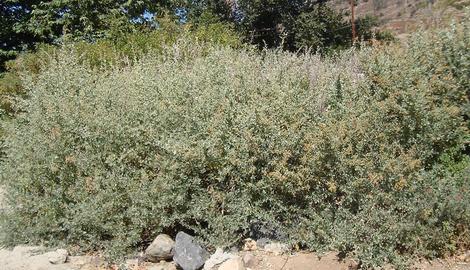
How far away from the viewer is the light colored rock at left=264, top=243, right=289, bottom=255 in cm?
435

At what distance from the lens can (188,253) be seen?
4.28 meters

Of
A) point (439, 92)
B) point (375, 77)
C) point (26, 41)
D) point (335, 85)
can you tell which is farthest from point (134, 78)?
point (26, 41)

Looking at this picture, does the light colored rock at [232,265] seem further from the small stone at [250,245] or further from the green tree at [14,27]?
the green tree at [14,27]

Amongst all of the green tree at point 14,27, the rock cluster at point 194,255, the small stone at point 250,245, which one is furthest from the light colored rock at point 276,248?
A: the green tree at point 14,27

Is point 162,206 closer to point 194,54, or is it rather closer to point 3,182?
point 3,182

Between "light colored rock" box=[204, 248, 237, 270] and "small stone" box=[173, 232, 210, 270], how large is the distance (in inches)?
2.1

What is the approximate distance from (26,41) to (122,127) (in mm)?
12526

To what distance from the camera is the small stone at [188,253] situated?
4234 millimetres

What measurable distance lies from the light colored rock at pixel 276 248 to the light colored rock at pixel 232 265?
36 centimetres

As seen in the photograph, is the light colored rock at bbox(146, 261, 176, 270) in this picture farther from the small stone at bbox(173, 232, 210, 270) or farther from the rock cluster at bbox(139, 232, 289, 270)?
the small stone at bbox(173, 232, 210, 270)

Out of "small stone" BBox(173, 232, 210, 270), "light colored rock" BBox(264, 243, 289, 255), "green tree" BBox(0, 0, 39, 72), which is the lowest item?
"light colored rock" BBox(264, 243, 289, 255)

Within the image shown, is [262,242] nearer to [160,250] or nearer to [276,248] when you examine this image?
[276,248]

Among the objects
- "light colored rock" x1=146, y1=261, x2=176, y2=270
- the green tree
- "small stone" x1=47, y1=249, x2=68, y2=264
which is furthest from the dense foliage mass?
the green tree

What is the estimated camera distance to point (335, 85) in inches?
197
